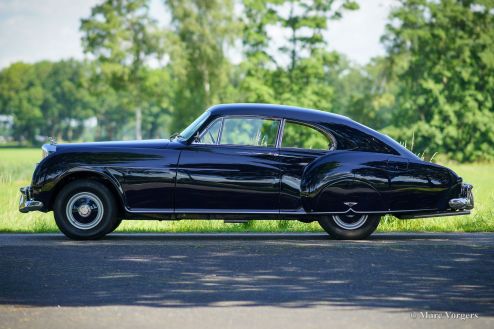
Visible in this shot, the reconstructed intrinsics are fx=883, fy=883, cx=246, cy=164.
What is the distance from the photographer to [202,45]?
6444 cm

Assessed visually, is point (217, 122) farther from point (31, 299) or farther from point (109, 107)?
point (109, 107)

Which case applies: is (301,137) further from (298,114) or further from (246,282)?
(246,282)

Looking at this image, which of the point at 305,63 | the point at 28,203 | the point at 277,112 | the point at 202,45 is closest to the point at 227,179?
the point at 277,112

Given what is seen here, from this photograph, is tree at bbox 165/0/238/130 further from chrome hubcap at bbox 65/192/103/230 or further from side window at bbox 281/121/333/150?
chrome hubcap at bbox 65/192/103/230

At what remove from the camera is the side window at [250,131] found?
11.0m

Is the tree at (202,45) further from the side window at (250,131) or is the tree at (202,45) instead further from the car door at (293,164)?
the car door at (293,164)

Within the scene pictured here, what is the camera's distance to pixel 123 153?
35.6ft

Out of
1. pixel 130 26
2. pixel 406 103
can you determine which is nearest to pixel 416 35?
pixel 406 103

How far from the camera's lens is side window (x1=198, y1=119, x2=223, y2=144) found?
11.0 metres

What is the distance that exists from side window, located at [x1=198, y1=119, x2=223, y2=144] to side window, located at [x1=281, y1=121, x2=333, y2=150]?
83 cm

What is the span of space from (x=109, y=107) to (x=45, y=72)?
11806mm

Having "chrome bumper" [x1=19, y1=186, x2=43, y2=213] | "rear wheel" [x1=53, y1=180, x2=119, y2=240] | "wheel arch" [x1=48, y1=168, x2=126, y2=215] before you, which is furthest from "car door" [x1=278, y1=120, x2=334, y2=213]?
"chrome bumper" [x1=19, y1=186, x2=43, y2=213]

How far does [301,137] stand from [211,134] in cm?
125

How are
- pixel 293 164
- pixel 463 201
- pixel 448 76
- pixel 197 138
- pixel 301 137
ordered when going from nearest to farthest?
pixel 293 164 < pixel 197 138 < pixel 463 201 < pixel 301 137 < pixel 448 76
